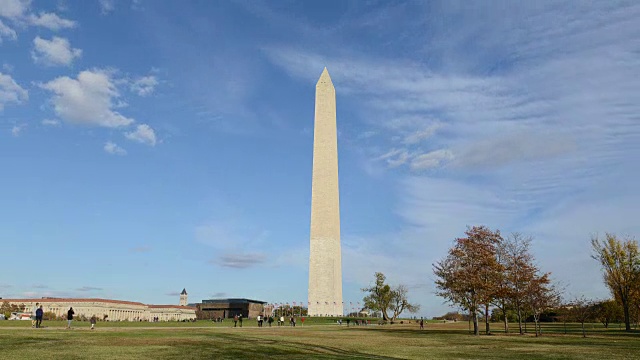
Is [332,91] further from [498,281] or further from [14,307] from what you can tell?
[14,307]

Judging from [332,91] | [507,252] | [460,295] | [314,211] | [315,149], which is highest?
[332,91]

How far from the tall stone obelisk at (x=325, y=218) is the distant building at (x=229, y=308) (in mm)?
37938

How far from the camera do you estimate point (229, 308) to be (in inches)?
4355

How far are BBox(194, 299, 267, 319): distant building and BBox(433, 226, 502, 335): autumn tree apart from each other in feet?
234

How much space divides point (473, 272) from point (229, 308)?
264 feet

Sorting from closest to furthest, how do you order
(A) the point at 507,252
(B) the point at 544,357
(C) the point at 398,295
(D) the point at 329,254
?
(B) the point at 544,357 < (A) the point at 507,252 < (D) the point at 329,254 < (C) the point at 398,295

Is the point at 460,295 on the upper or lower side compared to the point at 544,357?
upper

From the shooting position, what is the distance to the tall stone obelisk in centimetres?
7262

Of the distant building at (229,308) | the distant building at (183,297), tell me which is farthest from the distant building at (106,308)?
the distant building at (183,297)

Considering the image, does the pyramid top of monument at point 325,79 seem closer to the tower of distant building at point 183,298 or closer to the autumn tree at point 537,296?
the autumn tree at point 537,296

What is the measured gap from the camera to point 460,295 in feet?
138

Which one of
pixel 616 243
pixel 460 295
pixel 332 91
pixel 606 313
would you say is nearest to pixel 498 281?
pixel 460 295

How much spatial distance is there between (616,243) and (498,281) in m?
20.8

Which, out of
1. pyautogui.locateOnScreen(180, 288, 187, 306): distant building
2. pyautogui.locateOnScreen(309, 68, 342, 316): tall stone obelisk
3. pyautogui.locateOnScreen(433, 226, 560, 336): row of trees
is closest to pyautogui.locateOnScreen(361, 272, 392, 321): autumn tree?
pyautogui.locateOnScreen(309, 68, 342, 316): tall stone obelisk
